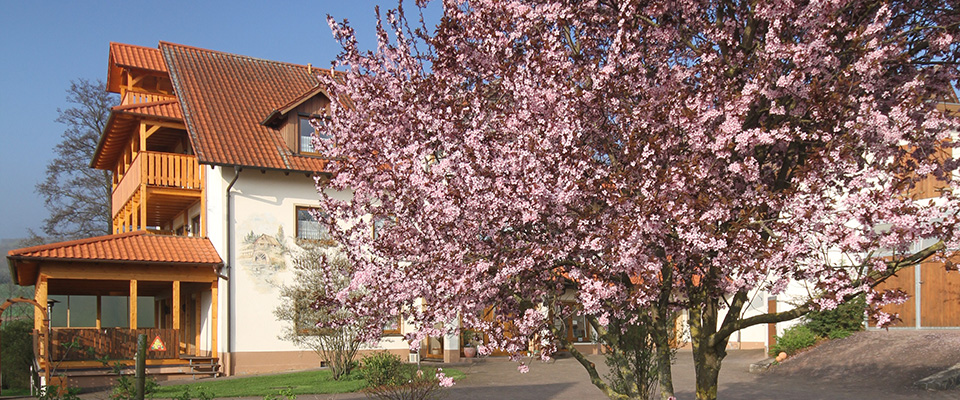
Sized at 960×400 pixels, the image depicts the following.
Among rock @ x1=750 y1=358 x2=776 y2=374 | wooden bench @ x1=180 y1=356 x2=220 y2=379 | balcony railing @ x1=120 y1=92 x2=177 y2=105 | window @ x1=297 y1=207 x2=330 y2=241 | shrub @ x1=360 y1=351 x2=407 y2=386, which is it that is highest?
balcony railing @ x1=120 y1=92 x2=177 y2=105

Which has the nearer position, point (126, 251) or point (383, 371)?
point (383, 371)

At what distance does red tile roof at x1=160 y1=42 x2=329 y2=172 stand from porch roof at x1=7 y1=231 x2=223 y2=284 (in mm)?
2619

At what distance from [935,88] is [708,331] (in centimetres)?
303

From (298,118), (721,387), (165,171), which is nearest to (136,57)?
(165,171)

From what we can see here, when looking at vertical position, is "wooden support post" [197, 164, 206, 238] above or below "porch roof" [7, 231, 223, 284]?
above

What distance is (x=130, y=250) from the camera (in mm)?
20750

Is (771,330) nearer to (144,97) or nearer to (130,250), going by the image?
(130,250)

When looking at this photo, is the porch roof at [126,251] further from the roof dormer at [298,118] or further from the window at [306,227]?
the roof dormer at [298,118]

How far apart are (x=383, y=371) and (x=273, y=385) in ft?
10.3

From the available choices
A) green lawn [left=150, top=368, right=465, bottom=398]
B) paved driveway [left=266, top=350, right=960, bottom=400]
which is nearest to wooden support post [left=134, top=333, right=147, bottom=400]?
green lawn [left=150, top=368, right=465, bottom=398]

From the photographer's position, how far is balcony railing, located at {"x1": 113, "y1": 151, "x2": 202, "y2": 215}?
71.2 ft

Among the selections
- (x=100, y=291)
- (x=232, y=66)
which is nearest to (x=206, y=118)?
(x=232, y=66)

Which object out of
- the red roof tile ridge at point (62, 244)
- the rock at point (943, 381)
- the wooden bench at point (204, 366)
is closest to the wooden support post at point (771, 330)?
the rock at point (943, 381)

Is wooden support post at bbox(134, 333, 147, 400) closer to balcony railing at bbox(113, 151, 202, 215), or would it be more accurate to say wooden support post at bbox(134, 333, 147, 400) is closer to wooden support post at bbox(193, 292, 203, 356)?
balcony railing at bbox(113, 151, 202, 215)
